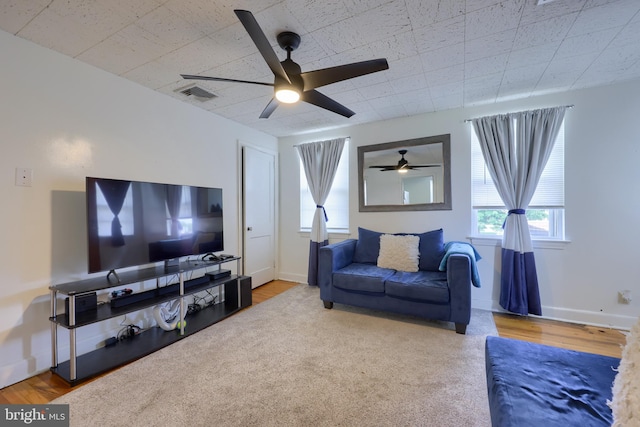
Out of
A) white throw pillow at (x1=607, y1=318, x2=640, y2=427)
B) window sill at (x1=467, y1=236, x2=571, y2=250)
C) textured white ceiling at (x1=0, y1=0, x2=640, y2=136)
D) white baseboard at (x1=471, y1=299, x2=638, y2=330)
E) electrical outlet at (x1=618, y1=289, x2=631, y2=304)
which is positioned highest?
textured white ceiling at (x1=0, y1=0, x2=640, y2=136)

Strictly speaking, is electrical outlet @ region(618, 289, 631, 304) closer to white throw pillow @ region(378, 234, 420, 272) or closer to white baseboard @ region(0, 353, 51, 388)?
white throw pillow @ region(378, 234, 420, 272)

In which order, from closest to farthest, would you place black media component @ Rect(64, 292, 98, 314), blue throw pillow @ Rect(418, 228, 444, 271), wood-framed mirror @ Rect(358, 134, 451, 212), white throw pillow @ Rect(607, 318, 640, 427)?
white throw pillow @ Rect(607, 318, 640, 427)
black media component @ Rect(64, 292, 98, 314)
blue throw pillow @ Rect(418, 228, 444, 271)
wood-framed mirror @ Rect(358, 134, 451, 212)

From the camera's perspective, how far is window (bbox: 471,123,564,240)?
2879 mm

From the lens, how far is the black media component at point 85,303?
200 centimetres

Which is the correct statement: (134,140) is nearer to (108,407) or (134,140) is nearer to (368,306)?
(108,407)

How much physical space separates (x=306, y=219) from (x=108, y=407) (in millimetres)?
3221

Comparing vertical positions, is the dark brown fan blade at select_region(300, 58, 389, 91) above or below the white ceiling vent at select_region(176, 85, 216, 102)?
below

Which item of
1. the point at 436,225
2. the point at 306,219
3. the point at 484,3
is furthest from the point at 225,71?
the point at 436,225

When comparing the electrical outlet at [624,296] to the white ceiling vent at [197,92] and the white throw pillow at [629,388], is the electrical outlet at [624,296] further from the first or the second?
the white ceiling vent at [197,92]

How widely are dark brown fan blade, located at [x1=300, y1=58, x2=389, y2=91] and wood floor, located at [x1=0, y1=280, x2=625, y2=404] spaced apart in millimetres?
2615

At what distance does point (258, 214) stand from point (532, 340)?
358cm

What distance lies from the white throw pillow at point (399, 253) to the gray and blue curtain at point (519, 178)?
A: 0.97 m

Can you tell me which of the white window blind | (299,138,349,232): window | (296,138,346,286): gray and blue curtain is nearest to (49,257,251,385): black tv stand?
(296,138,346,286): gray and blue curtain

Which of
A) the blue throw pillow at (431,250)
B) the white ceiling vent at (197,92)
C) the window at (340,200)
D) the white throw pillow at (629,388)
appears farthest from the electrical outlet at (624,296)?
the white ceiling vent at (197,92)
